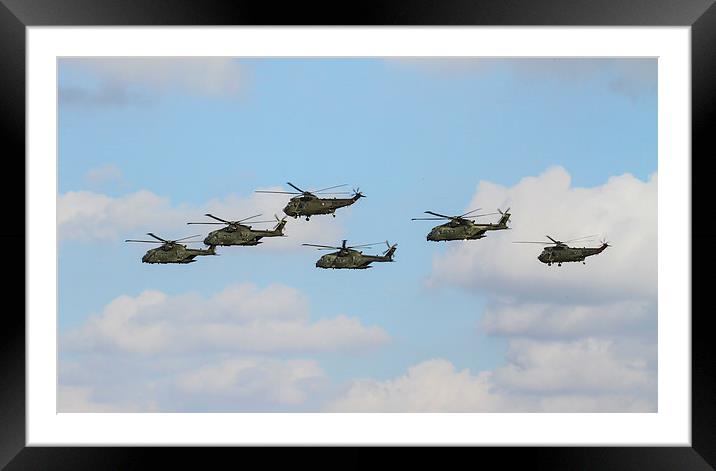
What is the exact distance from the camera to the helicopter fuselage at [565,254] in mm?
21484

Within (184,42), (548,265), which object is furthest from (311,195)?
(184,42)

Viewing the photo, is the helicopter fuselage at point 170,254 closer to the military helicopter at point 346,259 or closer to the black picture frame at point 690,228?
the military helicopter at point 346,259

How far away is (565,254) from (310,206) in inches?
268

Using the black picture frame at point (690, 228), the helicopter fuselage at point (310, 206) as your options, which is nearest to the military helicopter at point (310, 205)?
the helicopter fuselage at point (310, 206)

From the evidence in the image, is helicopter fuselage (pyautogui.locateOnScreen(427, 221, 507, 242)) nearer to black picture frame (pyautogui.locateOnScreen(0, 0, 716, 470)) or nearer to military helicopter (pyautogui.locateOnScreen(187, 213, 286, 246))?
military helicopter (pyautogui.locateOnScreen(187, 213, 286, 246))

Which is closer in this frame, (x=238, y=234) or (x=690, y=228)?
(x=690, y=228)

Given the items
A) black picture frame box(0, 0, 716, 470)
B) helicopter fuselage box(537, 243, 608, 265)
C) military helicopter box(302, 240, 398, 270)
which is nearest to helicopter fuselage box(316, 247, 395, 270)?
military helicopter box(302, 240, 398, 270)

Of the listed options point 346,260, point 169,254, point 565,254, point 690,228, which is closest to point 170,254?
point 169,254

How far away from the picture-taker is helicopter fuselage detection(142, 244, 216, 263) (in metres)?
20.6

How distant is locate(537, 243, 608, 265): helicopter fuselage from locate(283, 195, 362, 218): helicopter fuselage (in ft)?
20.3

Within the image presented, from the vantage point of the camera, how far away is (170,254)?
816 inches

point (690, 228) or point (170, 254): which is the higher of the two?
point (690, 228)

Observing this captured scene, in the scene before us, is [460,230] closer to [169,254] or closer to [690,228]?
[169,254]

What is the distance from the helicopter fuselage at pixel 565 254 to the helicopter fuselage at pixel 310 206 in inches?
243
